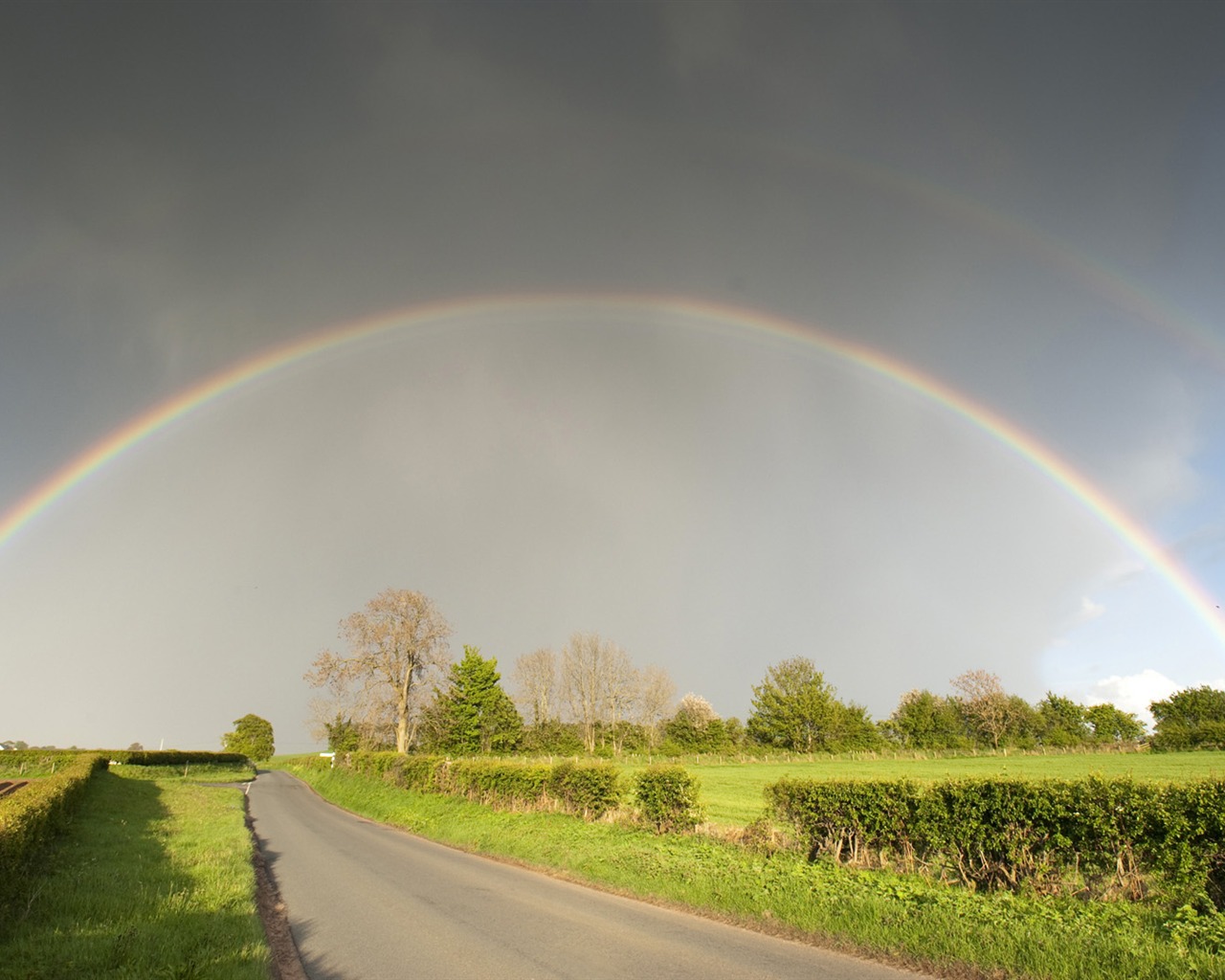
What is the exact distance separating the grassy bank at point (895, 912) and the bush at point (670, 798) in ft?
2.48

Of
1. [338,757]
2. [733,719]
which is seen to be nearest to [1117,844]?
[338,757]

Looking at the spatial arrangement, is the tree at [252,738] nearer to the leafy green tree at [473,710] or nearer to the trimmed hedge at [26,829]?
the leafy green tree at [473,710]

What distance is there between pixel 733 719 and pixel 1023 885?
95.9m

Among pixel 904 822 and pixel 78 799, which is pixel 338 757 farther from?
pixel 904 822

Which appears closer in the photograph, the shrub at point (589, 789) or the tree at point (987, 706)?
the shrub at point (589, 789)

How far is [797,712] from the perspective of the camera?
9644cm

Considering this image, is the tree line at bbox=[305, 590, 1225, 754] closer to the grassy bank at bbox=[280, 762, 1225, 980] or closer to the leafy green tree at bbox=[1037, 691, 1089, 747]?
the leafy green tree at bbox=[1037, 691, 1089, 747]

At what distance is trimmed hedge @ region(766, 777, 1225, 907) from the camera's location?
8.55m

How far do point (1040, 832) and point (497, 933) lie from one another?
27.4 ft

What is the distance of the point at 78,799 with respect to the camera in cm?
2091

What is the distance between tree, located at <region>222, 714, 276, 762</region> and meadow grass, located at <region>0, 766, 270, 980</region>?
119 metres

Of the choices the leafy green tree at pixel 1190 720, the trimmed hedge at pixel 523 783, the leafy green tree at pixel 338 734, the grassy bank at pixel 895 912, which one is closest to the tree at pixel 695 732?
the leafy green tree at pixel 338 734

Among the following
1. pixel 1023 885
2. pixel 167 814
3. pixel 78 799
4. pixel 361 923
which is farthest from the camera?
pixel 167 814

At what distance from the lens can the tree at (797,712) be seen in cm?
9450
